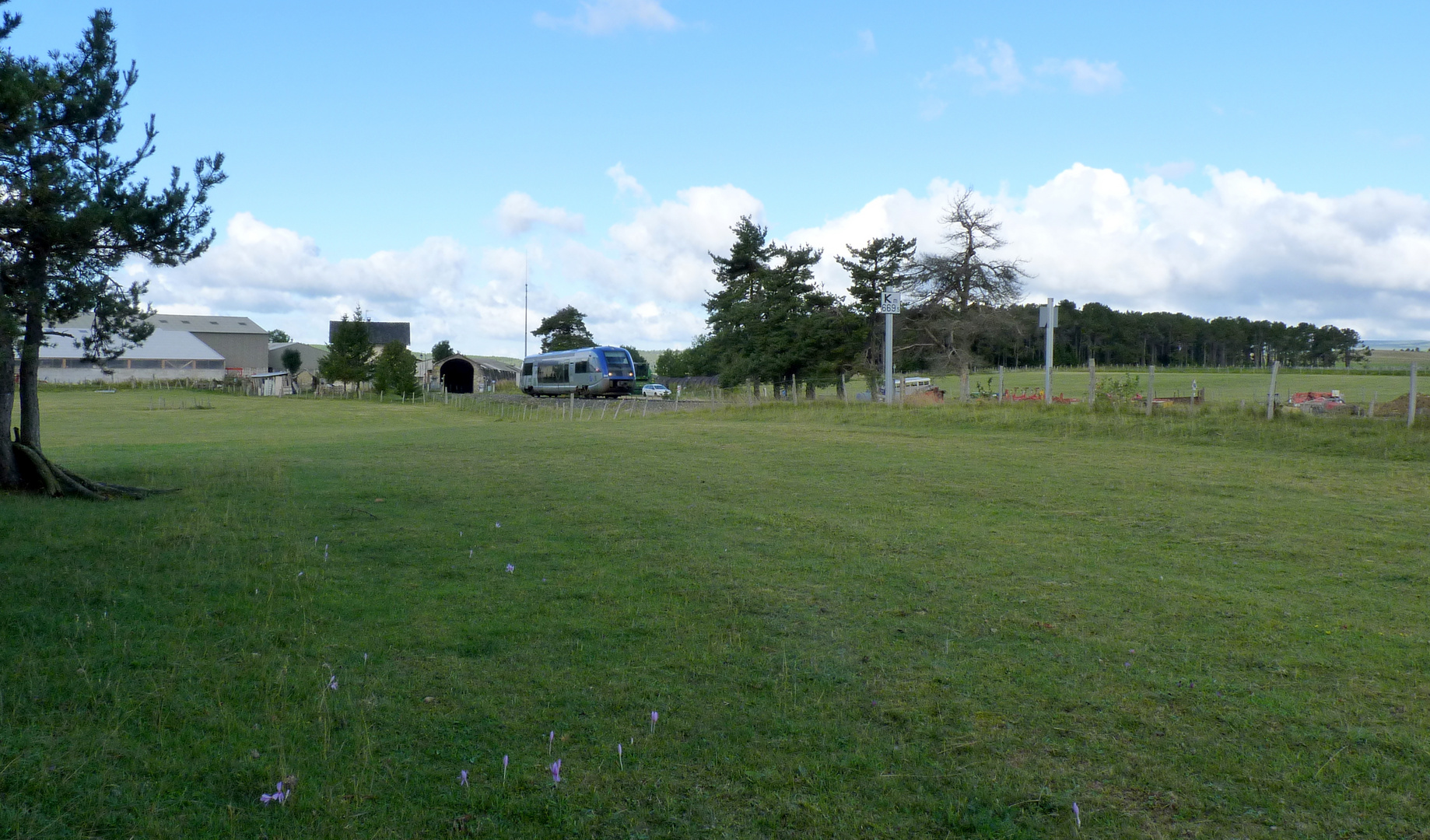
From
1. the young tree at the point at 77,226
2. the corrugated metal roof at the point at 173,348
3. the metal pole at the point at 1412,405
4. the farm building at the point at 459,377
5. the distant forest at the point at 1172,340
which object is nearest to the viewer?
the young tree at the point at 77,226

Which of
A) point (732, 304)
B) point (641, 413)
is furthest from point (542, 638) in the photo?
point (732, 304)

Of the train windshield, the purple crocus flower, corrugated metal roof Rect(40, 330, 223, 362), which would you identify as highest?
corrugated metal roof Rect(40, 330, 223, 362)

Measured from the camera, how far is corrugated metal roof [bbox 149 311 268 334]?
3871 inches

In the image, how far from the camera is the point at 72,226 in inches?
481

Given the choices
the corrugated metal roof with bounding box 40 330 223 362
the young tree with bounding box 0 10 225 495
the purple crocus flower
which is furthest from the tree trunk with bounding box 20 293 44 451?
the corrugated metal roof with bounding box 40 330 223 362

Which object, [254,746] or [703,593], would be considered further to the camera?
[703,593]

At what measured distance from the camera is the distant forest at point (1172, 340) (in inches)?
5364

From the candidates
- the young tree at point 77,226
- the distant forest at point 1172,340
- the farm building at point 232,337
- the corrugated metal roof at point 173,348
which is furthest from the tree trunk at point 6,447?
the distant forest at point 1172,340

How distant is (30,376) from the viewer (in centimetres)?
1399

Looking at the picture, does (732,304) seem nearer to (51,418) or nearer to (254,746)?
(51,418)

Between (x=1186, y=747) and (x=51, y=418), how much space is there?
145 feet

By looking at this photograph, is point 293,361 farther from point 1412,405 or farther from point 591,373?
point 1412,405

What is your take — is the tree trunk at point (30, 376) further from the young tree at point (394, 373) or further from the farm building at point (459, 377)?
the farm building at point (459, 377)

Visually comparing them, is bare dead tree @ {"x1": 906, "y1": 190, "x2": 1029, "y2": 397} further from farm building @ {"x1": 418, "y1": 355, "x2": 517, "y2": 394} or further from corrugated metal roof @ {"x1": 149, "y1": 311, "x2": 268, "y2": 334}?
corrugated metal roof @ {"x1": 149, "y1": 311, "x2": 268, "y2": 334}
